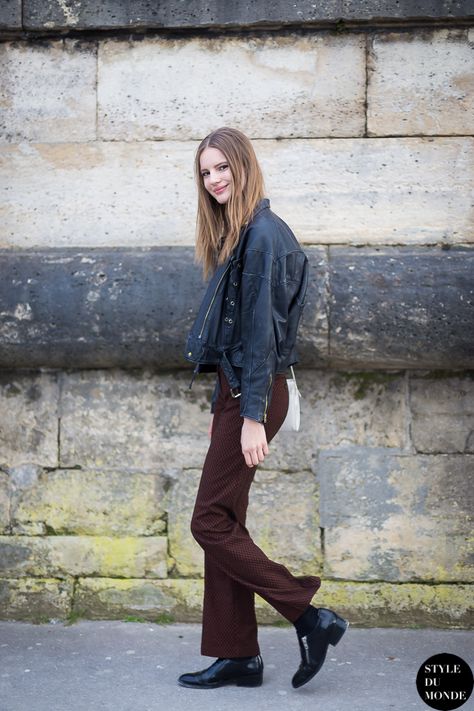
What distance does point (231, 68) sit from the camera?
4223 millimetres

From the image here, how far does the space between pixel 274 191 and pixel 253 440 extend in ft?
4.82

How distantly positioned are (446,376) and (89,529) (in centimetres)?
173

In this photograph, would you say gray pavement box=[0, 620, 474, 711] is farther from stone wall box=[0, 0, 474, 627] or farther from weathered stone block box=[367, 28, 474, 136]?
weathered stone block box=[367, 28, 474, 136]

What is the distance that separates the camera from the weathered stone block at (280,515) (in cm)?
418

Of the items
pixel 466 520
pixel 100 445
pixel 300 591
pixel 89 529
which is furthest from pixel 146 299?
pixel 466 520

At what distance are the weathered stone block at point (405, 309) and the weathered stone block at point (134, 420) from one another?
2.37 feet

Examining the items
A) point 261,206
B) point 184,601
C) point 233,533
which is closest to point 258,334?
point 261,206

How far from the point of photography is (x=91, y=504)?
14.0 ft

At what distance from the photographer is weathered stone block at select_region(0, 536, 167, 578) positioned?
4.26m

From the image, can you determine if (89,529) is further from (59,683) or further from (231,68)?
(231,68)

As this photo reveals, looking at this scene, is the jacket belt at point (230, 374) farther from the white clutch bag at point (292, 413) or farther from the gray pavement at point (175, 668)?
the gray pavement at point (175, 668)

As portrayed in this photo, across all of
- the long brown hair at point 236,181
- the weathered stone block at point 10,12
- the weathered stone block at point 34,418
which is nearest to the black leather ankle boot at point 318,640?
the long brown hair at point 236,181

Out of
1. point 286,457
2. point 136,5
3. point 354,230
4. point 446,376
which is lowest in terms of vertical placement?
point 286,457

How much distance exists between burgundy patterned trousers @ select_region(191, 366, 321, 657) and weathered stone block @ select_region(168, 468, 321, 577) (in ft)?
2.50
